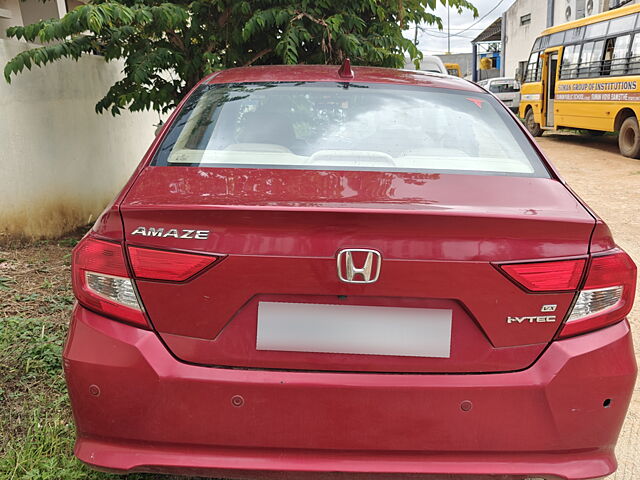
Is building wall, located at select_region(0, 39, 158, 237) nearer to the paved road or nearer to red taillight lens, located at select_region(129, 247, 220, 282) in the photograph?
red taillight lens, located at select_region(129, 247, 220, 282)

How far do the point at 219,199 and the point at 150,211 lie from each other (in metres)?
0.18

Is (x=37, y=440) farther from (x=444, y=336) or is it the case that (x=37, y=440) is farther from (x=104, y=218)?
(x=444, y=336)

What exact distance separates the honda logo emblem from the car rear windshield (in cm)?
47

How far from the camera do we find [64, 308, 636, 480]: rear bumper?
1621mm

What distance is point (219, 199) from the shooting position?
5.50ft

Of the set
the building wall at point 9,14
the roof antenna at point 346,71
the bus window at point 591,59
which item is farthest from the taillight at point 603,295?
the bus window at point 591,59

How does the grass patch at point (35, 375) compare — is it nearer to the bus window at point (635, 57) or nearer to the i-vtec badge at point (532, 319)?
the i-vtec badge at point (532, 319)

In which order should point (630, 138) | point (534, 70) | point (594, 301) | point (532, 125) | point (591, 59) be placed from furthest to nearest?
1. point (532, 125)
2. point (534, 70)
3. point (591, 59)
4. point (630, 138)
5. point (594, 301)

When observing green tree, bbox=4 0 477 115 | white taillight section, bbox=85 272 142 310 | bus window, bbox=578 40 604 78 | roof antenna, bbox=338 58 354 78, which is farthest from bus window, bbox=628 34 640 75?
white taillight section, bbox=85 272 142 310

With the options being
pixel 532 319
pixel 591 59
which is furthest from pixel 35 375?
pixel 591 59

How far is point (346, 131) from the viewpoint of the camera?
2.33 m

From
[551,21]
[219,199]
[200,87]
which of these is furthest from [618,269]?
[551,21]

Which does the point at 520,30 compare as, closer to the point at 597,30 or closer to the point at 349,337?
the point at 597,30

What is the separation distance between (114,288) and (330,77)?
1394 mm
